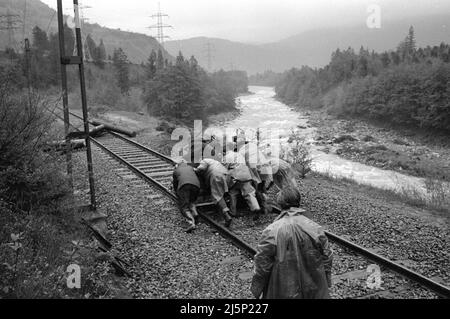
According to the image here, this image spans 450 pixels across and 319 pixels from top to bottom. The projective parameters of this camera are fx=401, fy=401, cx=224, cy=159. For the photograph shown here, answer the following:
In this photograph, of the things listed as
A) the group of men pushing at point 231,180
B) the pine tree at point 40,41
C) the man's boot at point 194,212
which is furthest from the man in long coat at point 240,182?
the pine tree at point 40,41

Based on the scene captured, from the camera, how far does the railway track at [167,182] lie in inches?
222

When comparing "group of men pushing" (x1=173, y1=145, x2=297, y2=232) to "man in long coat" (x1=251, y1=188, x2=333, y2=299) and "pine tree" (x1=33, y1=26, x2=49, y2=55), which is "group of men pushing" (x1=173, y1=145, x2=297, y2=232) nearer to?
"man in long coat" (x1=251, y1=188, x2=333, y2=299)

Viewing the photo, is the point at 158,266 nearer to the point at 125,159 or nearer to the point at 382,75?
the point at 125,159

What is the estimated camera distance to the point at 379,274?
227 inches

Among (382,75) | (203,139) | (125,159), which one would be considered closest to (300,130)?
(382,75)

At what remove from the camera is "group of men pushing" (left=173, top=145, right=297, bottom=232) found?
7.75 meters

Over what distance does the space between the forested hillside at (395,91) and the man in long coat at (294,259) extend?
1689 inches

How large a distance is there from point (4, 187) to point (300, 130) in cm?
4166

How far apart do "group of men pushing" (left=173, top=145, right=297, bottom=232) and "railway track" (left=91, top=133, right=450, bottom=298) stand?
41cm

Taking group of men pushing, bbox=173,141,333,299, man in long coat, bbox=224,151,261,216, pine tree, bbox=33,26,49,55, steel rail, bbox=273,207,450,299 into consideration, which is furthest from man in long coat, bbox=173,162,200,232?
pine tree, bbox=33,26,49,55

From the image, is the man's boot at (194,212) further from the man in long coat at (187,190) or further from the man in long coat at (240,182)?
the man in long coat at (240,182)

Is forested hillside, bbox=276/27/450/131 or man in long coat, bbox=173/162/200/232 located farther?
forested hillside, bbox=276/27/450/131

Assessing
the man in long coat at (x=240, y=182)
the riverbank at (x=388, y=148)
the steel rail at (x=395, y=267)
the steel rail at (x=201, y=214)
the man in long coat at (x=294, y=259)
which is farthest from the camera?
the riverbank at (x=388, y=148)

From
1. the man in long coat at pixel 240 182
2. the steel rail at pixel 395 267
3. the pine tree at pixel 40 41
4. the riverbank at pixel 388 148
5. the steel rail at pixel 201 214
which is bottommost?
the riverbank at pixel 388 148
